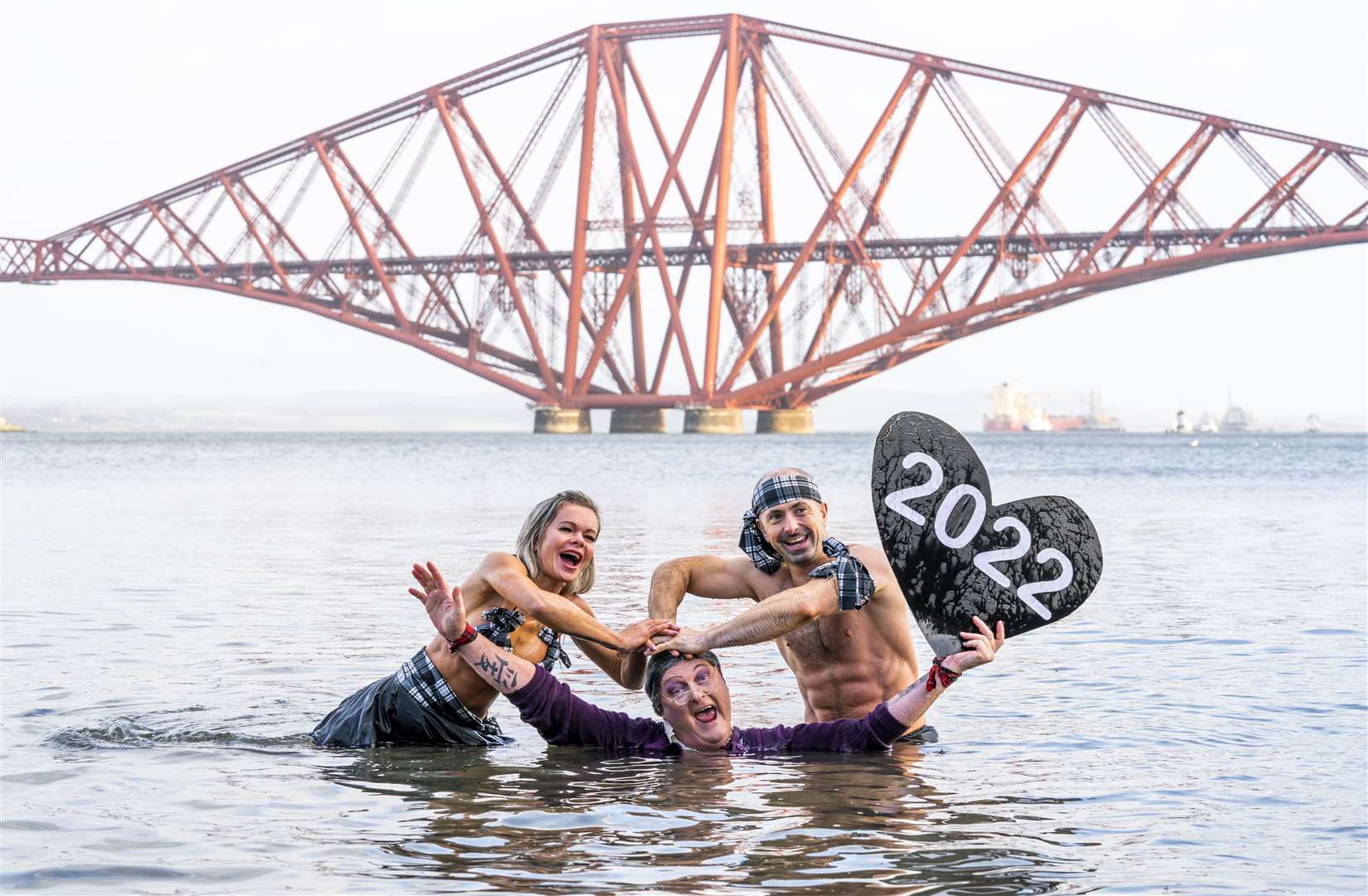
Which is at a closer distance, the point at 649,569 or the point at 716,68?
the point at 649,569

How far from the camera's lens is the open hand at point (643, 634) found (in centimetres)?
565

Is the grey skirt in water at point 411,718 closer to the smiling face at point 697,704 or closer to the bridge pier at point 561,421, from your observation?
the smiling face at point 697,704

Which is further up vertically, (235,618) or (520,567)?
(520,567)

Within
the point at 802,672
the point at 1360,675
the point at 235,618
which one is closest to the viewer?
the point at 802,672

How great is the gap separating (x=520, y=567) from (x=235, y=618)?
493 cm

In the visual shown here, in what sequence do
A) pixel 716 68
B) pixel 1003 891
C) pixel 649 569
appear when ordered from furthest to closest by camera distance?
pixel 716 68, pixel 649 569, pixel 1003 891

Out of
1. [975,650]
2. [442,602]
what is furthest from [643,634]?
[975,650]

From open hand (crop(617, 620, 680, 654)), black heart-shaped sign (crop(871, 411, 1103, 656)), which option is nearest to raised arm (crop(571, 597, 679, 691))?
open hand (crop(617, 620, 680, 654))

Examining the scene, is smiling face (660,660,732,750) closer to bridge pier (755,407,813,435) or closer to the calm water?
the calm water

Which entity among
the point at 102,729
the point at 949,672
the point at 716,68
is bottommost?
the point at 102,729

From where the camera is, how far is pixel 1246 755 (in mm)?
6117

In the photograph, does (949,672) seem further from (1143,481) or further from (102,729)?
(1143,481)

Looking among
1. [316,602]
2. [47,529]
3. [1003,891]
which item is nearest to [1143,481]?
[47,529]

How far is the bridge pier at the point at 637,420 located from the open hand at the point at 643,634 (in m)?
65.0
